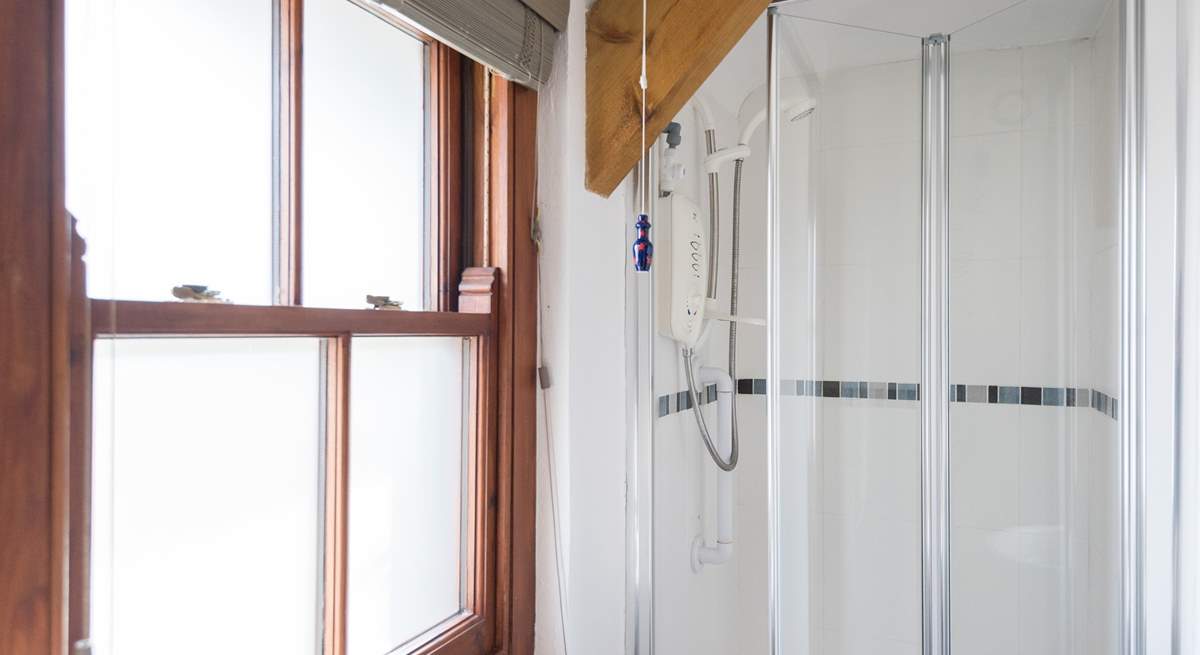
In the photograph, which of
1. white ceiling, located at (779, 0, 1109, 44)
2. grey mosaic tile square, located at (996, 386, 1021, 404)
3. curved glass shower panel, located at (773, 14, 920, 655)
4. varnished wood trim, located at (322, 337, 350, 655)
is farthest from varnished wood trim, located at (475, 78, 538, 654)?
grey mosaic tile square, located at (996, 386, 1021, 404)

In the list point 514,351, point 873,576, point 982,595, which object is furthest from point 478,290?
point 982,595

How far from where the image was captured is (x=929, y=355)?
55.9 inches

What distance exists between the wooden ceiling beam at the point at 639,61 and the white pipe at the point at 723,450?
0.47m

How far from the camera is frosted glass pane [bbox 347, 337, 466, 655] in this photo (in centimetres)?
93

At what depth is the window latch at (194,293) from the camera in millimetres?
689

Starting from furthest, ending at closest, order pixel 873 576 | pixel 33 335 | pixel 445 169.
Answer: pixel 873 576, pixel 445 169, pixel 33 335

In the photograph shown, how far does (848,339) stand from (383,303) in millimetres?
909

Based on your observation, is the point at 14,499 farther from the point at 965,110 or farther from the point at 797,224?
the point at 965,110

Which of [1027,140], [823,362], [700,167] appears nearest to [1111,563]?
[823,362]

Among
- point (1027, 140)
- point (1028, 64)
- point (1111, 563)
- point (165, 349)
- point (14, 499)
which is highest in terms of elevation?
point (1028, 64)

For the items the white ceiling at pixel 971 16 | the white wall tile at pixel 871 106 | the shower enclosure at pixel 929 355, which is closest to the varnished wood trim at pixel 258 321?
the shower enclosure at pixel 929 355

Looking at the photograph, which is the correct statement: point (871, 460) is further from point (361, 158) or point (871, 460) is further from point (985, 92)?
point (361, 158)

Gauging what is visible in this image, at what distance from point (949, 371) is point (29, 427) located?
4.55 feet

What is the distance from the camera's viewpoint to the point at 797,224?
4.70 ft
